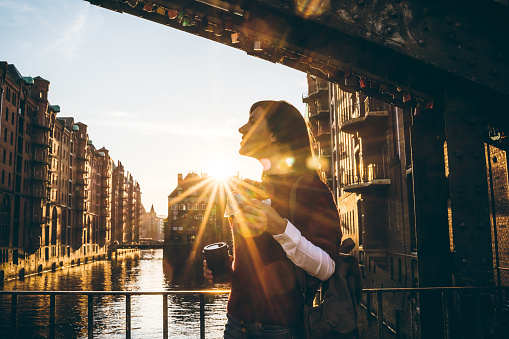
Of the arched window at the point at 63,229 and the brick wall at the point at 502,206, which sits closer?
the brick wall at the point at 502,206

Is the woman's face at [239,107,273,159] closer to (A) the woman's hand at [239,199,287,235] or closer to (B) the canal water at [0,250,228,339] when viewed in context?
(A) the woman's hand at [239,199,287,235]

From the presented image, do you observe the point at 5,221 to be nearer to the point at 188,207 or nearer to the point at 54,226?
the point at 54,226

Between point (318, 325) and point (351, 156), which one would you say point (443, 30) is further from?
point (351, 156)

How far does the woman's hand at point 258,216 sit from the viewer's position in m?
1.99

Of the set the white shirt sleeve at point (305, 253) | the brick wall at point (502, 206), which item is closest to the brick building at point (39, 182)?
the brick wall at point (502, 206)

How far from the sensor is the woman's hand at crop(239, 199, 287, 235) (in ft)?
6.52

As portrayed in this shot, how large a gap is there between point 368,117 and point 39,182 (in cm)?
4731

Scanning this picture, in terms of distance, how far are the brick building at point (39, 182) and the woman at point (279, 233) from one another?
161 feet

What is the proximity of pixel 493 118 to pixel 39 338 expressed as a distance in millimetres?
29797

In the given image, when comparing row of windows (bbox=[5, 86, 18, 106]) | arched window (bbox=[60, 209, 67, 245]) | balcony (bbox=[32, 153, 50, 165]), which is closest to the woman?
A: row of windows (bbox=[5, 86, 18, 106])

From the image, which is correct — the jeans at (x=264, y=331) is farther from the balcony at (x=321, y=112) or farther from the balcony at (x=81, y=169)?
the balcony at (x=81, y=169)

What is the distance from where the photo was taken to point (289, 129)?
256cm

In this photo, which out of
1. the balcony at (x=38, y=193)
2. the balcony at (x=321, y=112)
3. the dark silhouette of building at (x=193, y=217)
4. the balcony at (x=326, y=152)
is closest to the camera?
the balcony at (x=321, y=112)

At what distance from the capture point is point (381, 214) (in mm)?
22188
